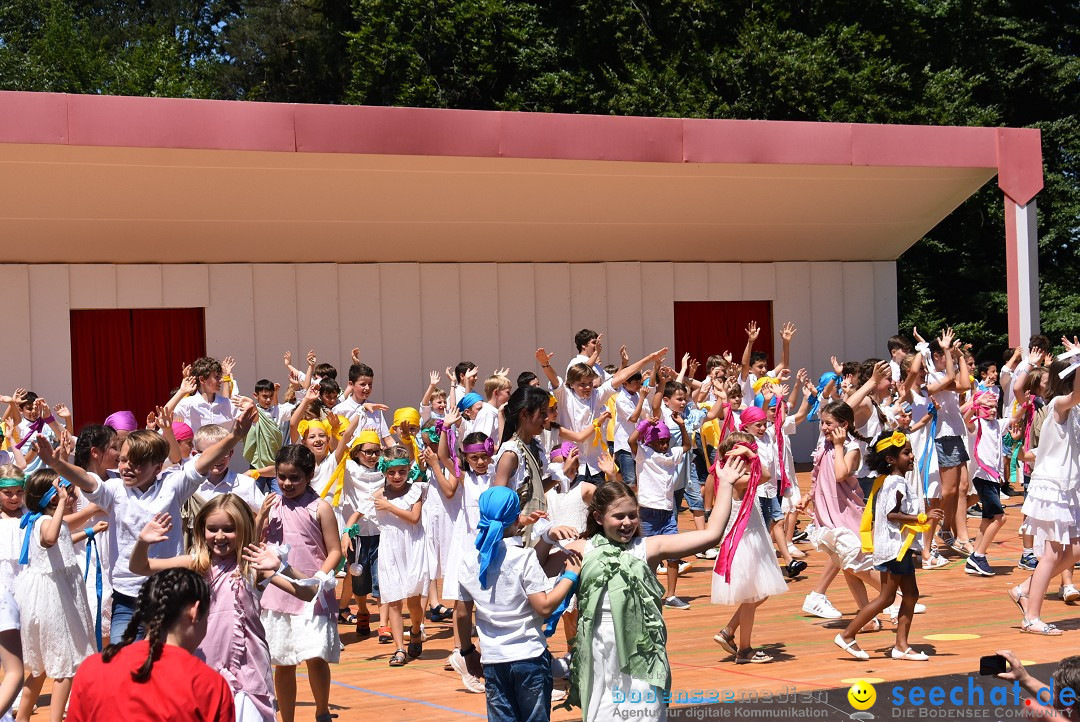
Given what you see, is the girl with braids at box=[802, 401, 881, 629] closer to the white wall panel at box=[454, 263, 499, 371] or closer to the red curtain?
the white wall panel at box=[454, 263, 499, 371]

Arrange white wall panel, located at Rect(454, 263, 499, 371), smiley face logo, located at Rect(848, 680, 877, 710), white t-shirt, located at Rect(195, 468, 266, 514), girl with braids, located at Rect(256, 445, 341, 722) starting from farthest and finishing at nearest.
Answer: white wall panel, located at Rect(454, 263, 499, 371), white t-shirt, located at Rect(195, 468, 266, 514), smiley face logo, located at Rect(848, 680, 877, 710), girl with braids, located at Rect(256, 445, 341, 722)

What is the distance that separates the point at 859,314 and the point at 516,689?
595 inches

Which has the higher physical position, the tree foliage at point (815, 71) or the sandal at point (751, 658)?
the tree foliage at point (815, 71)

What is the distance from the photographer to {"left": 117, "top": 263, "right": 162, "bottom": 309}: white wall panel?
15.7m

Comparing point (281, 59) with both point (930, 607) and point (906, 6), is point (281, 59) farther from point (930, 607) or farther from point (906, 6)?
point (930, 607)

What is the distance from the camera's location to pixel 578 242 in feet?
56.9

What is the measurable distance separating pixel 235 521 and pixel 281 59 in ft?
102

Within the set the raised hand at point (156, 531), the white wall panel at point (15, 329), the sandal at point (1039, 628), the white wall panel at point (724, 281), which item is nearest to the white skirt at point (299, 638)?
the raised hand at point (156, 531)

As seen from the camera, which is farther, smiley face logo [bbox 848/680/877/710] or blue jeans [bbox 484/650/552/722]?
smiley face logo [bbox 848/680/877/710]

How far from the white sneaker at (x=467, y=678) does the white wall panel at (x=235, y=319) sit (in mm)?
9440

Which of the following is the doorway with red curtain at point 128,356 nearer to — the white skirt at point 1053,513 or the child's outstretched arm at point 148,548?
the white skirt at point 1053,513

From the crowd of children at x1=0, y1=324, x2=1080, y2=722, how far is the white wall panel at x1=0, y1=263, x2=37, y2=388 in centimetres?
370

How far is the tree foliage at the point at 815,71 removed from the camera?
968 inches

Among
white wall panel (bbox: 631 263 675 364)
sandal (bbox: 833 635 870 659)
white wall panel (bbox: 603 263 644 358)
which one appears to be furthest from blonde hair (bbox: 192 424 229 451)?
white wall panel (bbox: 631 263 675 364)
